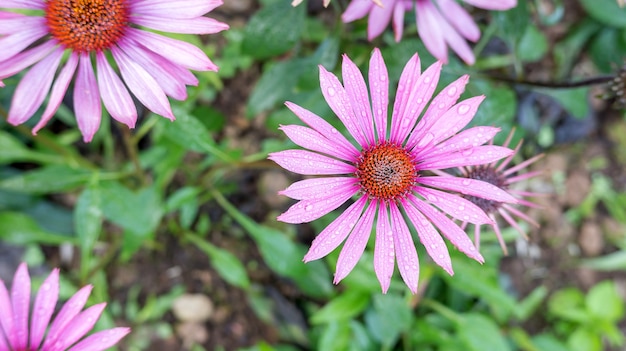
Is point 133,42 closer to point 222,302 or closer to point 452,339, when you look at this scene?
point 222,302

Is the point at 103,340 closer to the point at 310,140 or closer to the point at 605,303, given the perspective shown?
the point at 310,140

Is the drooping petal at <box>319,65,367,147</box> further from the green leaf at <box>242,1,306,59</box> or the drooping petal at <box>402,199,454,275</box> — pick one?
the green leaf at <box>242,1,306,59</box>

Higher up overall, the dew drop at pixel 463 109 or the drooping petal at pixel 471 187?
the dew drop at pixel 463 109

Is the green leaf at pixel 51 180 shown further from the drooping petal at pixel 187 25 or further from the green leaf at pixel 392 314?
the green leaf at pixel 392 314

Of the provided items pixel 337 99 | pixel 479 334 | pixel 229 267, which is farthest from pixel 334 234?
pixel 479 334

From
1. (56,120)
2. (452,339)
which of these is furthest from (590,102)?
(56,120)

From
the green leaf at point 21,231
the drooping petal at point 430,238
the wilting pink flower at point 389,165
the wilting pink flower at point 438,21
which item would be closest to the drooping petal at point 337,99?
the wilting pink flower at point 389,165

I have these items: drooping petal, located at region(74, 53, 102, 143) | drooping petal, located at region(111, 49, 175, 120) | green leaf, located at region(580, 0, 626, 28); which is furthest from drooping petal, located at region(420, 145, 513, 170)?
green leaf, located at region(580, 0, 626, 28)
